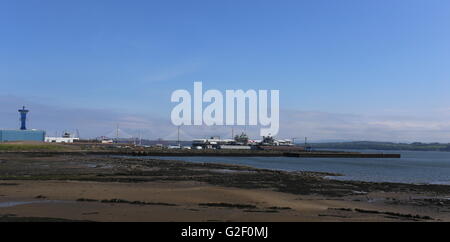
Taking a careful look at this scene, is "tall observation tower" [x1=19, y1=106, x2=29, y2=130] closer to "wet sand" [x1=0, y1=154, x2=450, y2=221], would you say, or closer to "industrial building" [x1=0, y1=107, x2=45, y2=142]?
"industrial building" [x1=0, y1=107, x2=45, y2=142]

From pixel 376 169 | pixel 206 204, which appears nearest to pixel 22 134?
pixel 376 169

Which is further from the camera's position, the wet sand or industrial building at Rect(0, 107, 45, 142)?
industrial building at Rect(0, 107, 45, 142)

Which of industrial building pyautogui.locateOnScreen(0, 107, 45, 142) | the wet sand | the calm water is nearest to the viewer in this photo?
the wet sand

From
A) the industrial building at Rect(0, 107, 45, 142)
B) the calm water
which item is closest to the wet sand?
the calm water

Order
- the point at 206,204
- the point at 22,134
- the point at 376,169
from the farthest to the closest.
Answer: the point at 22,134 → the point at 376,169 → the point at 206,204

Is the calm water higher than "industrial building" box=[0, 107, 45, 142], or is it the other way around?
"industrial building" box=[0, 107, 45, 142]

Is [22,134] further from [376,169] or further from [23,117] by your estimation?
[376,169]

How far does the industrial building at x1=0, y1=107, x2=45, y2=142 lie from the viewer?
473 feet

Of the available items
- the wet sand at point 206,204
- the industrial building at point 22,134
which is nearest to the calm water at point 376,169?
the wet sand at point 206,204

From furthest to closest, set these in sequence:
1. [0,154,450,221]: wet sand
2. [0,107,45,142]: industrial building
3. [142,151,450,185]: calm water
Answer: [0,107,45,142]: industrial building, [142,151,450,185]: calm water, [0,154,450,221]: wet sand

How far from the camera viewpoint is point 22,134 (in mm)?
146250
